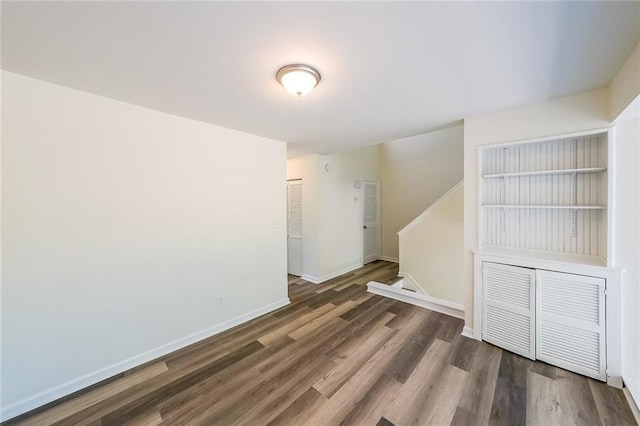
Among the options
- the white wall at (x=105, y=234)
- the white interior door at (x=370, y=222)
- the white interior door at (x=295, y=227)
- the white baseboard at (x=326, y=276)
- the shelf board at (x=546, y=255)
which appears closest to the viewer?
the white wall at (x=105, y=234)

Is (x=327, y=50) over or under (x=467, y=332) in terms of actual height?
over

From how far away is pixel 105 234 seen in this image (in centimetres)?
201

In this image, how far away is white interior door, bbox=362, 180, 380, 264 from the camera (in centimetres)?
558

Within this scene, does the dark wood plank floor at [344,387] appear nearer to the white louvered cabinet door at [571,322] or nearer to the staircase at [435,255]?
the white louvered cabinet door at [571,322]

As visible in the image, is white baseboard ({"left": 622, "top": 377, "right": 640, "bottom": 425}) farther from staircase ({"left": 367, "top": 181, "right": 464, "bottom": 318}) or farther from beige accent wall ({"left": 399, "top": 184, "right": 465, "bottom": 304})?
beige accent wall ({"left": 399, "top": 184, "right": 465, "bottom": 304})

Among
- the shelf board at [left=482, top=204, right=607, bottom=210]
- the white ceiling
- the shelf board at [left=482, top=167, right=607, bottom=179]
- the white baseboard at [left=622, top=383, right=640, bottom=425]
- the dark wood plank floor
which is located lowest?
the dark wood plank floor

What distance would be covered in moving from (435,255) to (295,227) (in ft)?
8.60

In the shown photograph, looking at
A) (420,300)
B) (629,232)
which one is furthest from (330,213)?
(629,232)

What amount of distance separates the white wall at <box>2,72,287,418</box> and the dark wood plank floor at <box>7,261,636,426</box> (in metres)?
0.30

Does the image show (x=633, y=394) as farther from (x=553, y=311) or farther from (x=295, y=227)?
(x=295, y=227)

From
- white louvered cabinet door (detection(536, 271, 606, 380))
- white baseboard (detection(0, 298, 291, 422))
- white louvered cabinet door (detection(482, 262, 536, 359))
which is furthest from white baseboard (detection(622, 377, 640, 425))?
white baseboard (detection(0, 298, 291, 422))

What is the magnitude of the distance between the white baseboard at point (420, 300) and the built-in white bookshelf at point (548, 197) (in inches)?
37.1

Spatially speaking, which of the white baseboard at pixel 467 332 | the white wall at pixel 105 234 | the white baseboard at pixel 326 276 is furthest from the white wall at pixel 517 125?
the white wall at pixel 105 234

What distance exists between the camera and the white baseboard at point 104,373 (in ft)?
5.49
